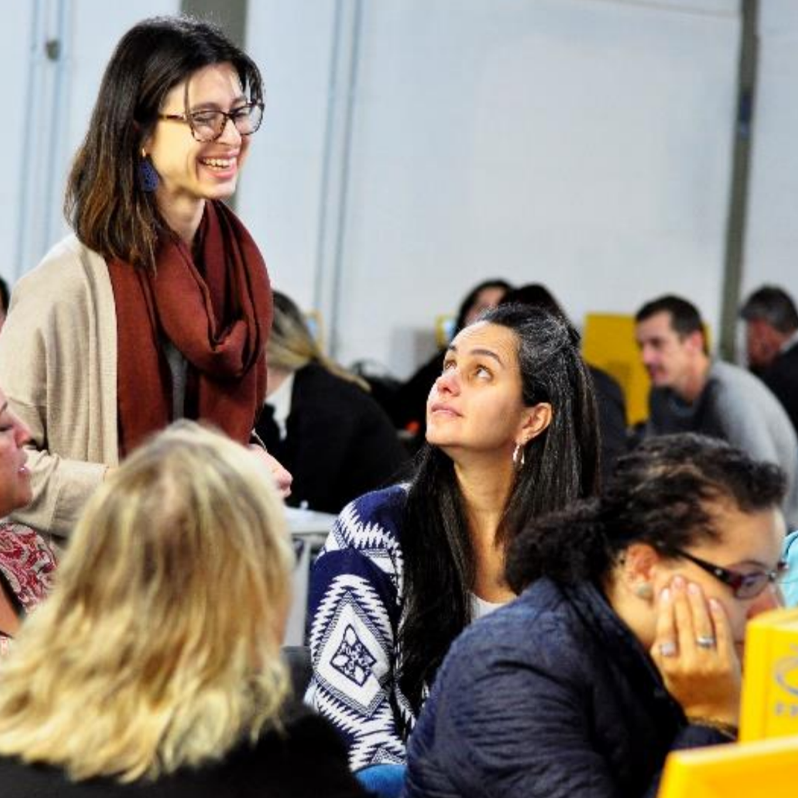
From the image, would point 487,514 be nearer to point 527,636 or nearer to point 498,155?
point 527,636

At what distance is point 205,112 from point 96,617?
53.8 inches

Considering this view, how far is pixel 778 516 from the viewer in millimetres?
2107

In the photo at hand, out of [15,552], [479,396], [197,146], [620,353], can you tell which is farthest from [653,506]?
[620,353]

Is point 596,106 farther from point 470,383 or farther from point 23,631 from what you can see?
point 23,631

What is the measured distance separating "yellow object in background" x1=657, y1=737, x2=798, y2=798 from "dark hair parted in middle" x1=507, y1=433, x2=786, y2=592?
1.95 feet

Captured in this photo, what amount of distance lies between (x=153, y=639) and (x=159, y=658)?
0.02m

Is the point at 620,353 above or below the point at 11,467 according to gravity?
below

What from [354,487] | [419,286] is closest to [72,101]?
[419,286]

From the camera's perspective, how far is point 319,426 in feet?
17.6

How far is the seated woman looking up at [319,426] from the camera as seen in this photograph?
536cm

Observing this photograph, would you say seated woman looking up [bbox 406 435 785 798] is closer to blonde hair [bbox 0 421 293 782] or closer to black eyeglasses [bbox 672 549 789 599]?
black eyeglasses [bbox 672 549 789 599]

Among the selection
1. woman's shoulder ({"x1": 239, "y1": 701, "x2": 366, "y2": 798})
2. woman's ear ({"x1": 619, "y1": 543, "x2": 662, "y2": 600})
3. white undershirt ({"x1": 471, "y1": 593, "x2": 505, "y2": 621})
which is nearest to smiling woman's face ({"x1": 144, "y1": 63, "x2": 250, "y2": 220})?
white undershirt ({"x1": 471, "y1": 593, "x2": 505, "y2": 621})

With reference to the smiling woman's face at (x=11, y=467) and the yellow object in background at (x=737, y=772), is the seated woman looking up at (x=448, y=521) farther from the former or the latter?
the yellow object in background at (x=737, y=772)

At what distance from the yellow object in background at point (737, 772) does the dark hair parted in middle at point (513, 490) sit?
135cm
